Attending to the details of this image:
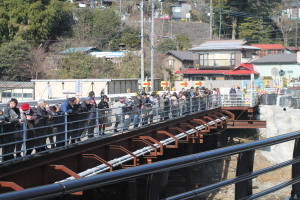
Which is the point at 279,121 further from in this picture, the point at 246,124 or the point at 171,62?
the point at 171,62

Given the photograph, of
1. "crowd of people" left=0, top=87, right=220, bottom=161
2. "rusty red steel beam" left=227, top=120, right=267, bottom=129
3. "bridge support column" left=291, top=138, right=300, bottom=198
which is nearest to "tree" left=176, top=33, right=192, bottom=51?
"rusty red steel beam" left=227, top=120, right=267, bottom=129

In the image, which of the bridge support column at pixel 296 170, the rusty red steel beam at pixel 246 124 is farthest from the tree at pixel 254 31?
the bridge support column at pixel 296 170

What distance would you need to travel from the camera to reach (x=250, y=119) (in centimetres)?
3822

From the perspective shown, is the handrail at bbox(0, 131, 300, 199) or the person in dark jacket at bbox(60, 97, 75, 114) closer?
the handrail at bbox(0, 131, 300, 199)

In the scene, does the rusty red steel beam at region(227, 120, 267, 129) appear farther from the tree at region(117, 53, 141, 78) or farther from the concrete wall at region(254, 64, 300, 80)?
the concrete wall at region(254, 64, 300, 80)

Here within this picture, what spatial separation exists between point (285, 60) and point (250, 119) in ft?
85.5

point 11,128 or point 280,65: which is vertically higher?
point 280,65

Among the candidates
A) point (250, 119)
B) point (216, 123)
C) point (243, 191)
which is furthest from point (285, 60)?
point (243, 191)

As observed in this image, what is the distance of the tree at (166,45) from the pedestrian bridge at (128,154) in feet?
121

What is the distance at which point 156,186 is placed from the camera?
2982 mm

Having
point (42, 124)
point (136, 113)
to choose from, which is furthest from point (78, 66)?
point (42, 124)

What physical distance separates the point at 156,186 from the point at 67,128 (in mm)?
11336

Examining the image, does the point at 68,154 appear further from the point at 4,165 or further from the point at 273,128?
the point at 273,128

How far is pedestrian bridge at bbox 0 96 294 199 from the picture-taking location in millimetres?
2781
